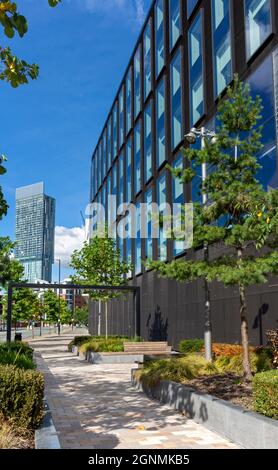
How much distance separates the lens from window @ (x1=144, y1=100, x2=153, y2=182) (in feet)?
116

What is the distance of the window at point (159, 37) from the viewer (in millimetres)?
33062

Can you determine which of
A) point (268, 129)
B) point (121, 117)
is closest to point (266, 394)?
point (268, 129)

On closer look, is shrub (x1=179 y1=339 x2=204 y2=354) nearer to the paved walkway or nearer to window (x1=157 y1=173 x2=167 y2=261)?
the paved walkway

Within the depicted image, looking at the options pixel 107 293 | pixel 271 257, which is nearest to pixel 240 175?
pixel 271 257

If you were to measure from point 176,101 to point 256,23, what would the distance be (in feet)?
34.6

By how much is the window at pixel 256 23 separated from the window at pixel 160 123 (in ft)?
40.6

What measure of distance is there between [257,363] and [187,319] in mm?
13616

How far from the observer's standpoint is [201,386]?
36.3 ft

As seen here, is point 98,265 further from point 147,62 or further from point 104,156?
point 104,156

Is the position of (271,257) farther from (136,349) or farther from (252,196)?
(136,349)

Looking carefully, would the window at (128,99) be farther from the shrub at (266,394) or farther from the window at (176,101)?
the shrub at (266,394)

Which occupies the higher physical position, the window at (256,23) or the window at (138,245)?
the window at (256,23)

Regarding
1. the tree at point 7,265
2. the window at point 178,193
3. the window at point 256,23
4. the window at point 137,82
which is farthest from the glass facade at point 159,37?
the tree at point 7,265

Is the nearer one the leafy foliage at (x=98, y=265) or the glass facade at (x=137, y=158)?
the leafy foliage at (x=98, y=265)
